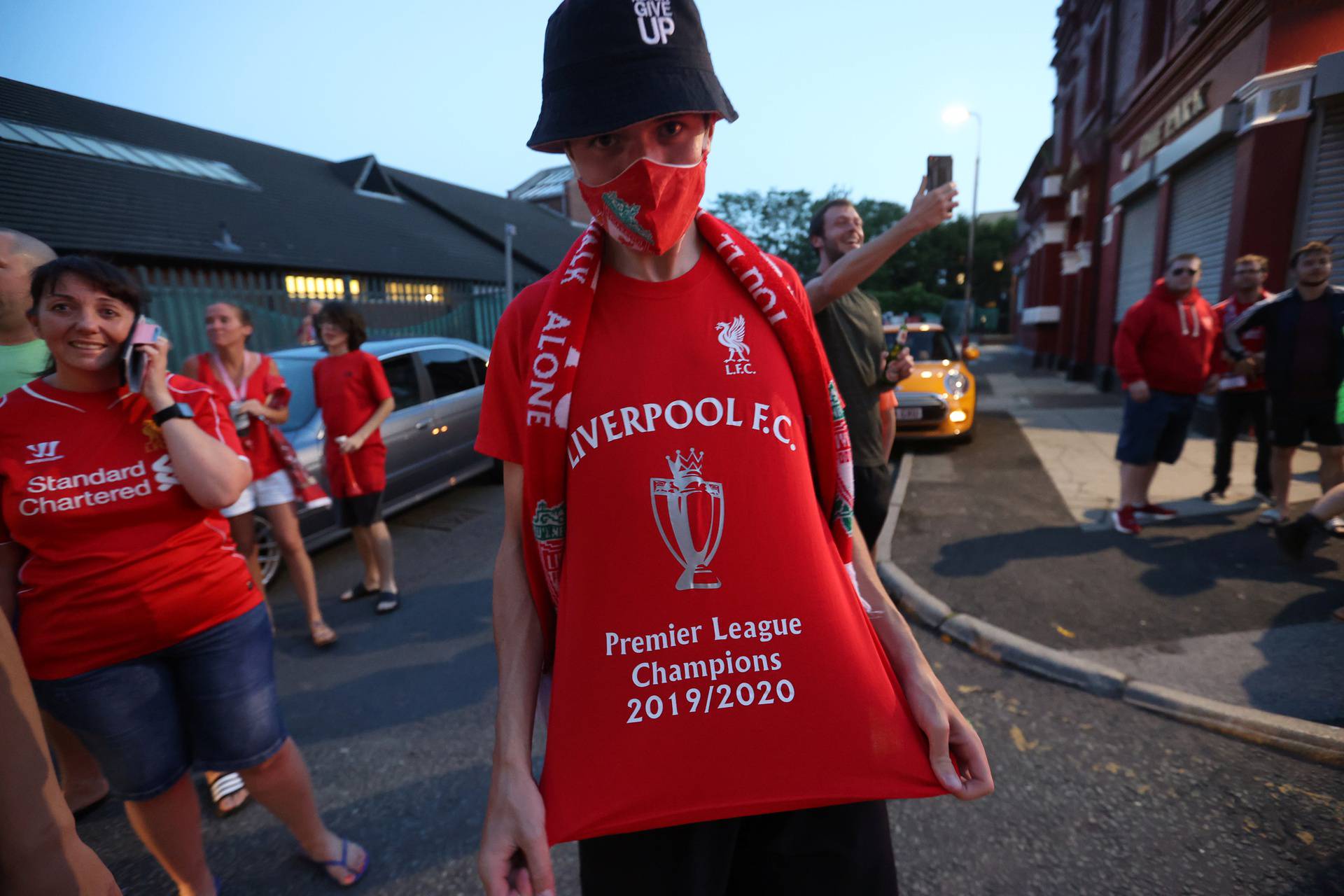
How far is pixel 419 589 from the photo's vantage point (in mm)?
5137

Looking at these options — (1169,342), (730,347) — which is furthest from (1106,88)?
(730,347)

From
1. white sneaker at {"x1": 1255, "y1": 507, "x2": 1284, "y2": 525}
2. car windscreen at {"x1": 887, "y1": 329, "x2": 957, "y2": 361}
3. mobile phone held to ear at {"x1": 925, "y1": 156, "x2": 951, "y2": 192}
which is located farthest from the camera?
car windscreen at {"x1": 887, "y1": 329, "x2": 957, "y2": 361}

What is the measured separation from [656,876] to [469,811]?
6.74 ft

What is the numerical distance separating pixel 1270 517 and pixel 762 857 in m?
6.23

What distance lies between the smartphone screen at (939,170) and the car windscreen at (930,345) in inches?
286

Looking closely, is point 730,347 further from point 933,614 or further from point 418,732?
point 933,614

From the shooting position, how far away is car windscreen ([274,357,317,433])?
545 centimetres

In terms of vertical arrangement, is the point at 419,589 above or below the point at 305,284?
below

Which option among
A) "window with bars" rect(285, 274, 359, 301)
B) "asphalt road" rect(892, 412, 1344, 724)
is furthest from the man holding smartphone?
"window with bars" rect(285, 274, 359, 301)

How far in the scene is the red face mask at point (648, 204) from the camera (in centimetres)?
113

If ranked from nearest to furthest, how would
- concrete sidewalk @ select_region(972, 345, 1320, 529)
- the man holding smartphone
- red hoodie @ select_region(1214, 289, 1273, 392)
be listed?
1. the man holding smartphone
2. red hoodie @ select_region(1214, 289, 1273, 392)
3. concrete sidewalk @ select_region(972, 345, 1320, 529)

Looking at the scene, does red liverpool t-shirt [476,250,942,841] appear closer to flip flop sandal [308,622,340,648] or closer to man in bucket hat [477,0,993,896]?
man in bucket hat [477,0,993,896]

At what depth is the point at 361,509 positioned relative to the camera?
475 centimetres

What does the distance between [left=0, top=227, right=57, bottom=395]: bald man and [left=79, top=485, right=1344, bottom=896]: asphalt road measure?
1.87m
